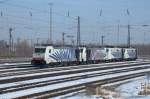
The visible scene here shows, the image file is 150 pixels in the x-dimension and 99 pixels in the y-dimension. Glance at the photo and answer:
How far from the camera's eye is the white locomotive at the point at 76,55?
49.4 meters

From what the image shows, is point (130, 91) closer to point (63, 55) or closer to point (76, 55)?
point (63, 55)

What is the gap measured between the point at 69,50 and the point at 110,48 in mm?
17072

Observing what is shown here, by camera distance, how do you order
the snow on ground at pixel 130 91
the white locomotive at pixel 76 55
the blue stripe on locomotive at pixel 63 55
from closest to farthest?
the snow on ground at pixel 130 91
the white locomotive at pixel 76 55
the blue stripe on locomotive at pixel 63 55

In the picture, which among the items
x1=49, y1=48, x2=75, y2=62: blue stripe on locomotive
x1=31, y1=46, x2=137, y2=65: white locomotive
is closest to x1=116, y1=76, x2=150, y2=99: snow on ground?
x1=31, y1=46, x2=137, y2=65: white locomotive

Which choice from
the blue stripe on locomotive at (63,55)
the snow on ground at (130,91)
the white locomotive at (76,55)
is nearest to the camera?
the snow on ground at (130,91)

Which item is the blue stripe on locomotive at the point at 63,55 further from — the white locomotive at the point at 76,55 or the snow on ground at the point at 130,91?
the snow on ground at the point at 130,91

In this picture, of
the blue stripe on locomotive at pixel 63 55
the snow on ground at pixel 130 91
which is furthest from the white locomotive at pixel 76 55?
the snow on ground at pixel 130 91

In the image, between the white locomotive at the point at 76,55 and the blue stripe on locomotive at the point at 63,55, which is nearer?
the white locomotive at the point at 76,55

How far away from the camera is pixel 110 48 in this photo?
234ft

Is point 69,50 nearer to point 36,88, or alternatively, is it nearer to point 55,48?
point 55,48

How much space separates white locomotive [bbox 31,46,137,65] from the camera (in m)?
49.4

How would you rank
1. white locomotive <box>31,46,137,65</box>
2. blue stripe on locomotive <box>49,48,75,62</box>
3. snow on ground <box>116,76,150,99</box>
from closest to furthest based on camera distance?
snow on ground <box>116,76,150,99</box> < white locomotive <box>31,46,137,65</box> < blue stripe on locomotive <box>49,48,75,62</box>

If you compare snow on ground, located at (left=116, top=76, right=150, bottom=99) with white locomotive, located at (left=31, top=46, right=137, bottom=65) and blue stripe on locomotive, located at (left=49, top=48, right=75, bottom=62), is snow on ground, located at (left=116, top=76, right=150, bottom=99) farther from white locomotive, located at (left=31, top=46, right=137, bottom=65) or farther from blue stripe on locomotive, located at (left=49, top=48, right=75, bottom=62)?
blue stripe on locomotive, located at (left=49, top=48, right=75, bottom=62)

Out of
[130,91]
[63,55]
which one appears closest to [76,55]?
[63,55]
